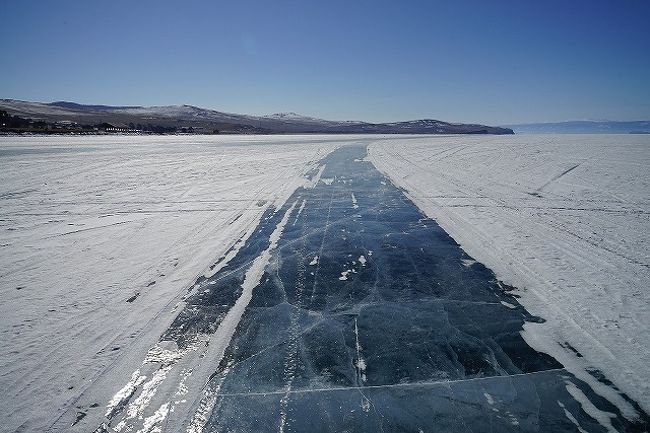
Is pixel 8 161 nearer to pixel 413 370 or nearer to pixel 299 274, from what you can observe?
pixel 299 274

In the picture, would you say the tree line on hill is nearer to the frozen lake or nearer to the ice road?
the frozen lake

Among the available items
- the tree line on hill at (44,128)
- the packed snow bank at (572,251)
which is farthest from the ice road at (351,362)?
the tree line on hill at (44,128)

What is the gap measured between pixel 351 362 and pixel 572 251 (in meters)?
4.76

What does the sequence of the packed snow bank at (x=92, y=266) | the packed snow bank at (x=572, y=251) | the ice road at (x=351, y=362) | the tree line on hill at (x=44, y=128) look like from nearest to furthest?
the ice road at (x=351, y=362), the packed snow bank at (x=92, y=266), the packed snow bank at (x=572, y=251), the tree line on hill at (x=44, y=128)

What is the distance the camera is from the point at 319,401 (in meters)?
2.88

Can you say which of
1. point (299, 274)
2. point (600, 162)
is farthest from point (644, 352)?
point (600, 162)

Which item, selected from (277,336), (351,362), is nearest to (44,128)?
(277,336)

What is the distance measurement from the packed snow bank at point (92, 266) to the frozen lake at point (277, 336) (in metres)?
0.03

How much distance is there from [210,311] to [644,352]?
4.43 meters

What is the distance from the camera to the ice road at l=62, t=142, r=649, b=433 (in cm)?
269

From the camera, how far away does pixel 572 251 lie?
5996mm

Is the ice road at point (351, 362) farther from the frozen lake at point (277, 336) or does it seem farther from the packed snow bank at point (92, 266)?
the packed snow bank at point (92, 266)

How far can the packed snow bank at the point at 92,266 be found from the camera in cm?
316

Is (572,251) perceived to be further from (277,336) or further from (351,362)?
(277,336)
